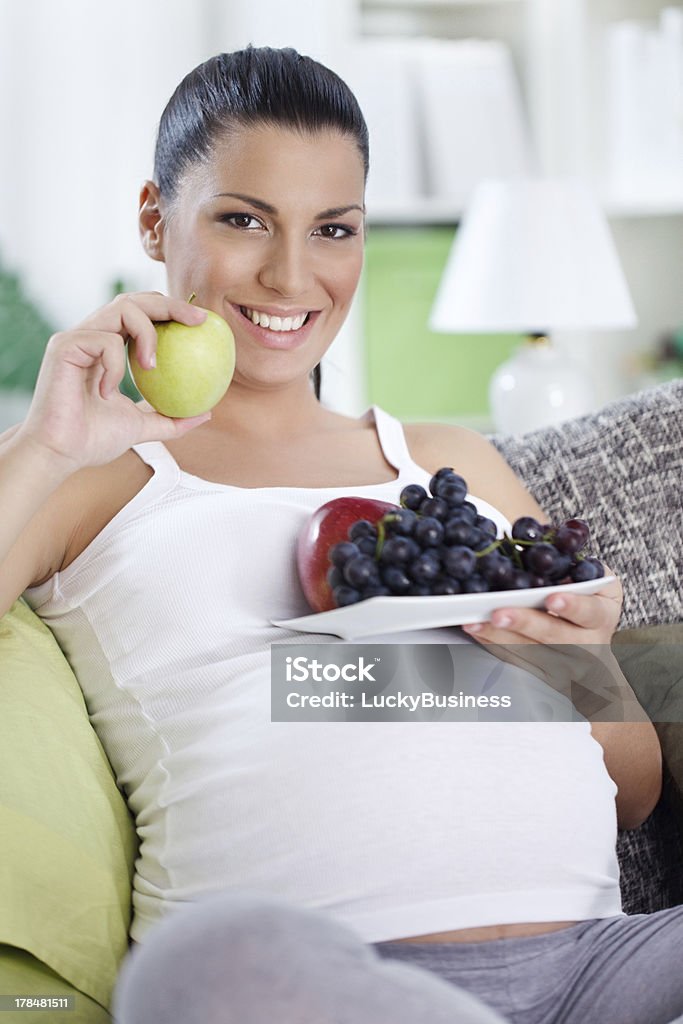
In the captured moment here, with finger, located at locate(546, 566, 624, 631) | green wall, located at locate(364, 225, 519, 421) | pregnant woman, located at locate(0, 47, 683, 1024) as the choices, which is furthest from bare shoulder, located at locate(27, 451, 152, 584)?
green wall, located at locate(364, 225, 519, 421)

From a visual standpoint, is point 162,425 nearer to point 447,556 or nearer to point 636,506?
point 447,556

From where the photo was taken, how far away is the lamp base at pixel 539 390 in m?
2.47

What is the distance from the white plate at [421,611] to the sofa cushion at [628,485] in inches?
16.9

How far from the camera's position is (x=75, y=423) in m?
1.11

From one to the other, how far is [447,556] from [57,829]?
0.41m

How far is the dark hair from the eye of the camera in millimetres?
1355

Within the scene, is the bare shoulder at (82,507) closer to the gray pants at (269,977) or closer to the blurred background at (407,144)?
the gray pants at (269,977)

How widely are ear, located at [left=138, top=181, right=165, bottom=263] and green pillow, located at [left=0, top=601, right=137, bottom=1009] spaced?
49cm

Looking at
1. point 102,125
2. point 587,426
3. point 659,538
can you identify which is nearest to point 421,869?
point 659,538

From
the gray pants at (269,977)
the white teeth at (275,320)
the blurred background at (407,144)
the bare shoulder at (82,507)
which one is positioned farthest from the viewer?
the blurred background at (407,144)

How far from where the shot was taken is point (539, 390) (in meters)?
2.48

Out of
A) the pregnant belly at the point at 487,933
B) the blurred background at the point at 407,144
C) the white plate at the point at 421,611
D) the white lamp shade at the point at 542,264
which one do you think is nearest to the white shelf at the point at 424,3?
the blurred background at the point at 407,144

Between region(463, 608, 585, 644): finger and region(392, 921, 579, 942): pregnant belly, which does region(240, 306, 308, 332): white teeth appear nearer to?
region(463, 608, 585, 644): finger

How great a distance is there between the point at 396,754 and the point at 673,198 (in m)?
2.65
